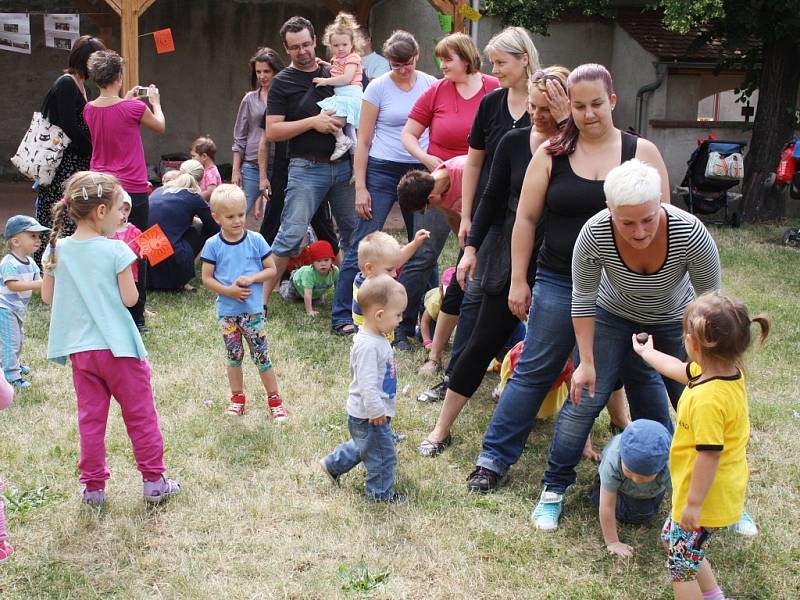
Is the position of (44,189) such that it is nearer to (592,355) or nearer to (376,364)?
(376,364)

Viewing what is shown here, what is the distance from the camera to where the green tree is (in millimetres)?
11164

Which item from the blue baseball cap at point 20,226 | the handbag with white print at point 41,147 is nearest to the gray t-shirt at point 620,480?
the blue baseball cap at point 20,226

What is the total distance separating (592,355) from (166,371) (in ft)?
10.1

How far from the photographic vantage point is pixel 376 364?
148 inches

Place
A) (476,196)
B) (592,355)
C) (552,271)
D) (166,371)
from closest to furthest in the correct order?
(592,355), (552,271), (476,196), (166,371)

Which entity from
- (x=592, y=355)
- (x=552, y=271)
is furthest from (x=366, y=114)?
(x=592, y=355)

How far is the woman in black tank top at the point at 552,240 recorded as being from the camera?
341 centimetres

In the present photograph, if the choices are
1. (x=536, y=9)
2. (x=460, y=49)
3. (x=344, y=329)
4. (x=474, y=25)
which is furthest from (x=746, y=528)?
(x=474, y=25)

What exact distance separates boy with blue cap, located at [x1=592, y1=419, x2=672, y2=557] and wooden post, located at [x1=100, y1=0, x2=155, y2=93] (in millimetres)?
7140

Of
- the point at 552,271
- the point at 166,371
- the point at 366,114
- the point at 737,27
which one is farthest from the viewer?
the point at 737,27

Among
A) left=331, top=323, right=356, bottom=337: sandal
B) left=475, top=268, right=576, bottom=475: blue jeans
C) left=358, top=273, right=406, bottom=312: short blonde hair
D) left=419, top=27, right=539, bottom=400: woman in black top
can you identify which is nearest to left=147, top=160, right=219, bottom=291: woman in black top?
Answer: left=331, top=323, right=356, bottom=337: sandal

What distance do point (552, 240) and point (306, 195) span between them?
10.1 ft

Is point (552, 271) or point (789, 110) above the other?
point (789, 110)

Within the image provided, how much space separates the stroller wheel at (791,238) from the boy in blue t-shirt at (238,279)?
7.57m
